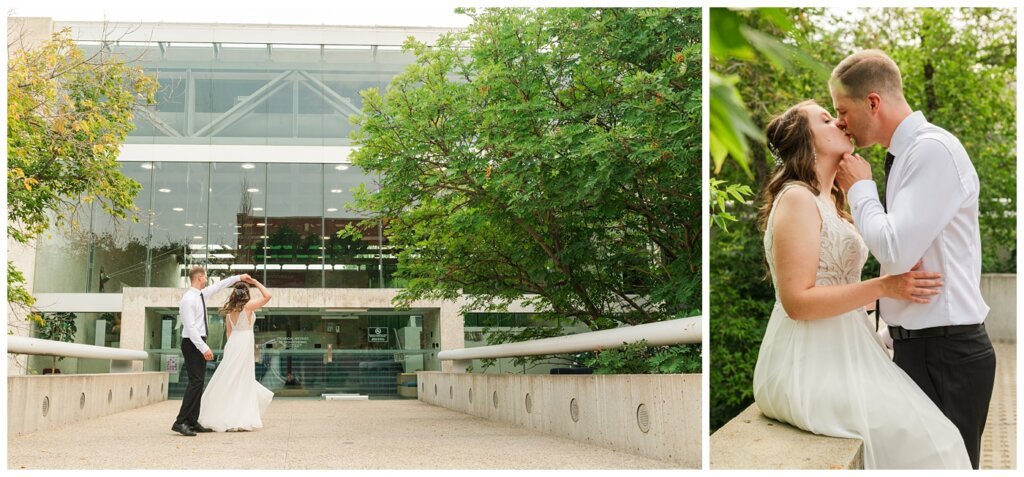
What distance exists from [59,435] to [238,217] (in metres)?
4.06

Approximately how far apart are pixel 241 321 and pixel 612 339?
3.18 m

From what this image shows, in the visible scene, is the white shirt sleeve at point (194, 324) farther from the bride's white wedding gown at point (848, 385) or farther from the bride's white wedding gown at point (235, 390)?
the bride's white wedding gown at point (848, 385)

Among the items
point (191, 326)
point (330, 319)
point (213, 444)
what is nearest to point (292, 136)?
point (330, 319)

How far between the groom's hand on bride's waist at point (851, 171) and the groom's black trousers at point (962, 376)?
48cm

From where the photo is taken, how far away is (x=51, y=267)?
874 cm

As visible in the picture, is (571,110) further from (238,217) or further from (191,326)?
(238,217)

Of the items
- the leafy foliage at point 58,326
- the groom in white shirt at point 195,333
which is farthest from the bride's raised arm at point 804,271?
the leafy foliage at point 58,326

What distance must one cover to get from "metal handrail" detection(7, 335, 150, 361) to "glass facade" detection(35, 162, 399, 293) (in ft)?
2.22

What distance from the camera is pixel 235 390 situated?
6766 mm

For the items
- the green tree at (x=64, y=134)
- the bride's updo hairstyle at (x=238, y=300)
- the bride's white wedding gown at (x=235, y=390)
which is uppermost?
the green tree at (x=64, y=134)

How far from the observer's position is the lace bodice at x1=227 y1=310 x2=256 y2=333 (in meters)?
6.89

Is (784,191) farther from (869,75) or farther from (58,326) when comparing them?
(58,326)

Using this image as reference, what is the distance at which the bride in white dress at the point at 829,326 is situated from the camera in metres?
2.33

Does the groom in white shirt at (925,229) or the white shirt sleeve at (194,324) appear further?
the white shirt sleeve at (194,324)
